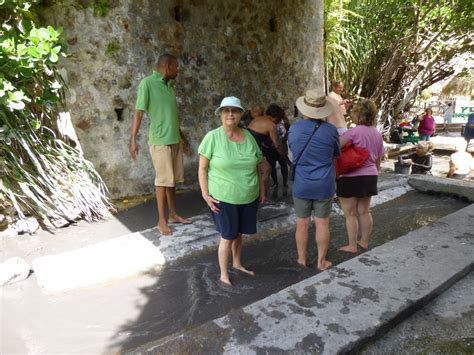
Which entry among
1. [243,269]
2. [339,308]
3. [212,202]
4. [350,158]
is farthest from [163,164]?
[339,308]

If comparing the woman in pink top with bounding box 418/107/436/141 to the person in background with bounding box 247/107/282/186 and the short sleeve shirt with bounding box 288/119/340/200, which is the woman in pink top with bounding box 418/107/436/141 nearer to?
the person in background with bounding box 247/107/282/186

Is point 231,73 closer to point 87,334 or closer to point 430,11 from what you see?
point 87,334

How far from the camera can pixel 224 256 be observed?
297cm

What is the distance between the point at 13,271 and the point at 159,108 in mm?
1885

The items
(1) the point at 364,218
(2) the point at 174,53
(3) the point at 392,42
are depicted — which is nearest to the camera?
(1) the point at 364,218

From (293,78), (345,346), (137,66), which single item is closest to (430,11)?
(293,78)

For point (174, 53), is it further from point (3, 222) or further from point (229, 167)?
point (229, 167)

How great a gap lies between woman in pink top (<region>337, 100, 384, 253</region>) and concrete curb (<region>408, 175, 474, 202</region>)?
236cm

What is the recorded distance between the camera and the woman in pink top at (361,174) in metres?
3.43

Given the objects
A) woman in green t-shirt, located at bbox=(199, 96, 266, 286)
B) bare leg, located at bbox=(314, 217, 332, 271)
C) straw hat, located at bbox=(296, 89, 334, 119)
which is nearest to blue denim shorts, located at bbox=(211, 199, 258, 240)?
woman in green t-shirt, located at bbox=(199, 96, 266, 286)

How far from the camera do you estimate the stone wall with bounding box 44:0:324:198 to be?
15.2ft

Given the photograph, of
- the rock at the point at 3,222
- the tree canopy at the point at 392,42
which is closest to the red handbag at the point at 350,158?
the rock at the point at 3,222

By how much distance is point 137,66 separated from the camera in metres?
4.98

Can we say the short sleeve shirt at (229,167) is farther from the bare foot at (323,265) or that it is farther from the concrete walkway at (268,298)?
the bare foot at (323,265)
